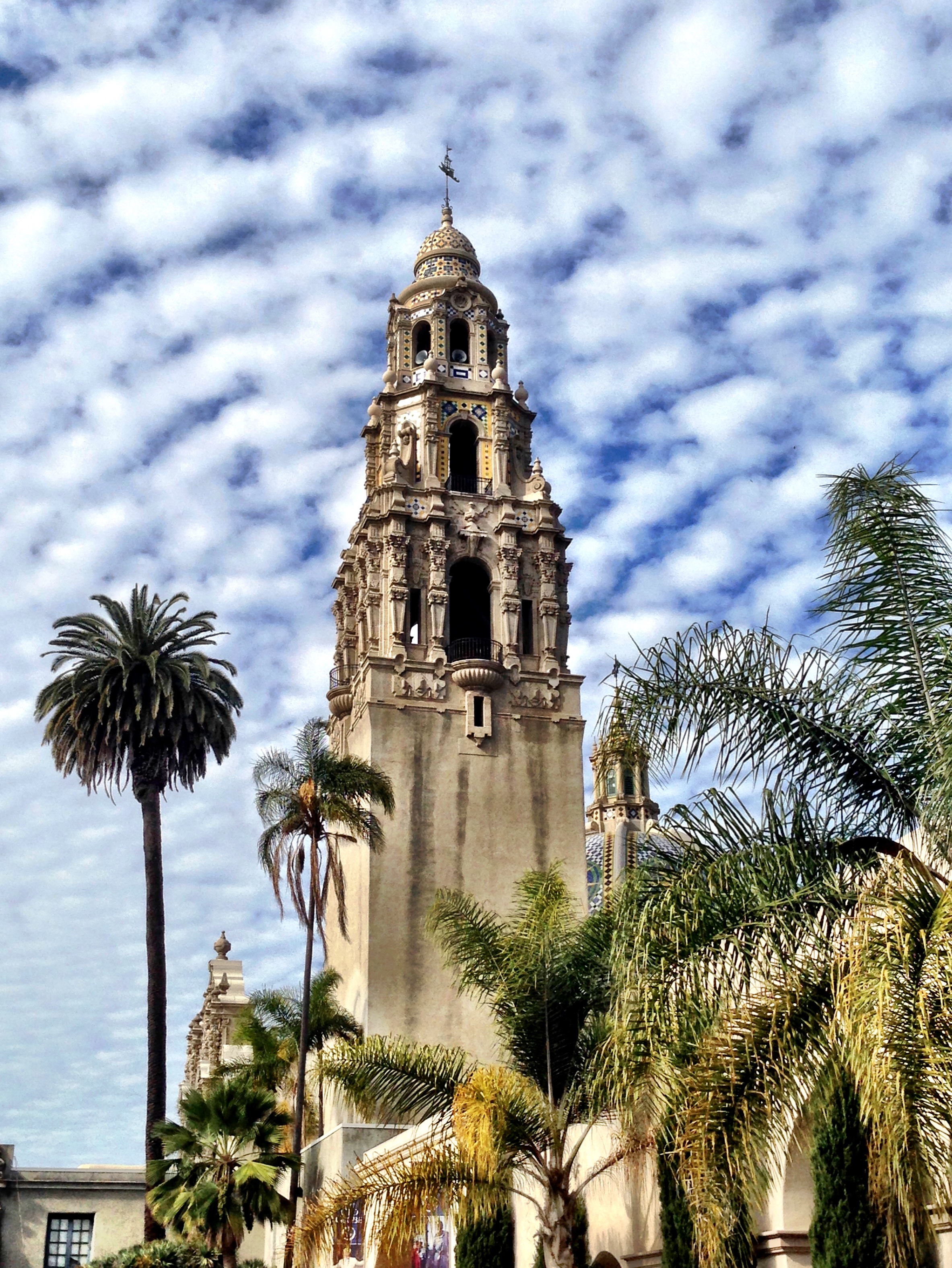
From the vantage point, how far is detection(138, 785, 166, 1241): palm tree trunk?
36.8 metres

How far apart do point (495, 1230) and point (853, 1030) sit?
15.8 meters

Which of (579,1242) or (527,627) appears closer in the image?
(579,1242)

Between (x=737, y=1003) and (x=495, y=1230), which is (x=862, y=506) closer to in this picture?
(x=737, y=1003)

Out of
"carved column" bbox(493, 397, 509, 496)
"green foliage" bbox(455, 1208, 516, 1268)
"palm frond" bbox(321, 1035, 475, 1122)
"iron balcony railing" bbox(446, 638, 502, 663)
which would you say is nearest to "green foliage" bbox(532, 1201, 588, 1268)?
"green foliage" bbox(455, 1208, 516, 1268)

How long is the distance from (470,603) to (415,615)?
276 centimetres

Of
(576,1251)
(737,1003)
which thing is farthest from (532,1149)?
(737,1003)

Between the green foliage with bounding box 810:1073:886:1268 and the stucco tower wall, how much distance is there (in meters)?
26.1

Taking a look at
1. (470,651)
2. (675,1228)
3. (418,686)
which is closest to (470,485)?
(470,651)

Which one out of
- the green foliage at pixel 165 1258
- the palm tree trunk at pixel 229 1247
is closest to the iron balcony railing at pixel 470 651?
the green foliage at pixel 165 1258

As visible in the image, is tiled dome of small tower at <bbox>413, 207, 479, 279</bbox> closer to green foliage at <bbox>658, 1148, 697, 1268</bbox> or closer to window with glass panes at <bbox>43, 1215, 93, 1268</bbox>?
window with glass panes at <bbox>43, 1215, 93, 1268</bbox>

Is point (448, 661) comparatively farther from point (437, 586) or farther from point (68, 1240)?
point (68, 1240)

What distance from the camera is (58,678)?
42.2 m

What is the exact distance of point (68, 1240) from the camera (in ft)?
135

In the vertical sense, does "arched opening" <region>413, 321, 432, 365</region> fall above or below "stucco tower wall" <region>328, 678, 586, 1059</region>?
above
